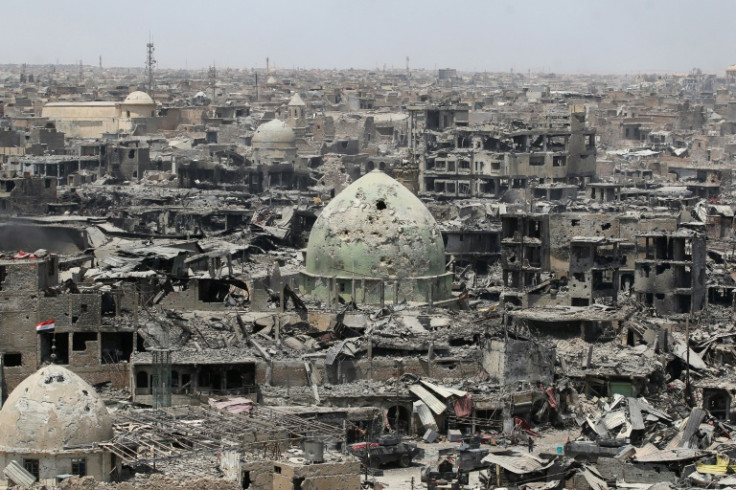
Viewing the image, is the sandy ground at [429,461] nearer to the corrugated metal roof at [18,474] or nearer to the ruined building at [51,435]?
the ruined building at [51,435]

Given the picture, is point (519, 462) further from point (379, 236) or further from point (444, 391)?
point (379, 236)

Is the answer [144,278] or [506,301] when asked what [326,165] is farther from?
[144,278]

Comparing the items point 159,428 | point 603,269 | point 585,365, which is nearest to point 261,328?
point 585,365

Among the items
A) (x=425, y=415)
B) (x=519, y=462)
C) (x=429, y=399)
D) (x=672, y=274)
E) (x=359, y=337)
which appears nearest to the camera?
(x=519, y=462)

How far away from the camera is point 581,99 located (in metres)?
128

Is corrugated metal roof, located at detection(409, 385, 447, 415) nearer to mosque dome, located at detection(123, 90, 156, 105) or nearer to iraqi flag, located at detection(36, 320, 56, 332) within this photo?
iraqi flag, located at detection(36, 320, 56, 332)

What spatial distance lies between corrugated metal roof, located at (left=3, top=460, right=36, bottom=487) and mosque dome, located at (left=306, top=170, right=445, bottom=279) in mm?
13882

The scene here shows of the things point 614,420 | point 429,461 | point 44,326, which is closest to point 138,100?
point 44,326

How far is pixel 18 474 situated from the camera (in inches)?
972

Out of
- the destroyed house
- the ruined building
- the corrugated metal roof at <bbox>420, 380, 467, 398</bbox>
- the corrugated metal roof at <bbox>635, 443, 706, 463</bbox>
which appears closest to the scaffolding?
the ruined building

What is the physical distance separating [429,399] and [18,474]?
349 inches

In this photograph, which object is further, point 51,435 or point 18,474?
point 51,435

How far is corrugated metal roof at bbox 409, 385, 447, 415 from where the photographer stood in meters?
31.9

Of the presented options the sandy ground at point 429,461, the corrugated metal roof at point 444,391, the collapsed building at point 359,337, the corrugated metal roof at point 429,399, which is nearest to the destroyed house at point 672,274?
the collapsed building at point 359,337
